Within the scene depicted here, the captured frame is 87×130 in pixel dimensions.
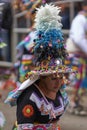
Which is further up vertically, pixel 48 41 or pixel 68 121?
pixel 48 41

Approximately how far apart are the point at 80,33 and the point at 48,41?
13.6ft

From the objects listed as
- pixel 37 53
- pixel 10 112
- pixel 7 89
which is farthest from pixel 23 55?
pixel 37 53

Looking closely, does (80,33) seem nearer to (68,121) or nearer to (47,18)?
(68,121)

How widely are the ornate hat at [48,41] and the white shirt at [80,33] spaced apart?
13.3 feet

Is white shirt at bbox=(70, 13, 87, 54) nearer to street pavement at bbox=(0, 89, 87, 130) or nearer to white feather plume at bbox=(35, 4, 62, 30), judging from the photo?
street pavement at bbox=(0, 89, 87, 130)

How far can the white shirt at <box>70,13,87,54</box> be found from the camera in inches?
314

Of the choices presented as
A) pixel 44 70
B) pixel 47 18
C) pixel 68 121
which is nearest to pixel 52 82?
pixel 44 70

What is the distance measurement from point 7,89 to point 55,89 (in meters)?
5.98

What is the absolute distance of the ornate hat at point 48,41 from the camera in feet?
12.8

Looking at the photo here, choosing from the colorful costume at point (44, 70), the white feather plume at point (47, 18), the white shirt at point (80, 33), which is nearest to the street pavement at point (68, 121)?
the white shirt at point (80, 33)

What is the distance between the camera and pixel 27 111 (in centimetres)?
376

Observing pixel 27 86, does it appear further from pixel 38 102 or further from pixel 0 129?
pixel 0 129

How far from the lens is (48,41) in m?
3.89

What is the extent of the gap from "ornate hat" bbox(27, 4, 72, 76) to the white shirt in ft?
13.3
